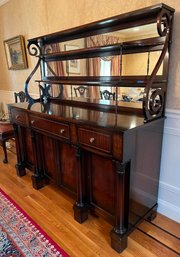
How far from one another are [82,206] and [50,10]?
2.29 metres

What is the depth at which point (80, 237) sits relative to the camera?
1.59 meters

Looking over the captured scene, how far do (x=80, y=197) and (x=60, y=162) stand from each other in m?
0.39

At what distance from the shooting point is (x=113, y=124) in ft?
4.25

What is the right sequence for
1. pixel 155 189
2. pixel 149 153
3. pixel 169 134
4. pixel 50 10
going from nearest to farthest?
1. pixel 149 153
2. pixel 169 134
3. pixel 155 189
4. pixel 50 10

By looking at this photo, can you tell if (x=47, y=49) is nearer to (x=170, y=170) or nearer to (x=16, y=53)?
(x=16, y=53)

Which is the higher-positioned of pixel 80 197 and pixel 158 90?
pixel 158 90

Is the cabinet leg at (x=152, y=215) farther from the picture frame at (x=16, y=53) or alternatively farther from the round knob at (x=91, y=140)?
the picture frame at (x=16, y=53)

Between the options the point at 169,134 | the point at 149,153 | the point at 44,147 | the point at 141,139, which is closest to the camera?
the point at 141,139

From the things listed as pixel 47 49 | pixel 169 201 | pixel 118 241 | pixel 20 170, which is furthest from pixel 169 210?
pixel 47 49

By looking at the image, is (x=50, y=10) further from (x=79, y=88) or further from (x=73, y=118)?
(x=73, y=118)

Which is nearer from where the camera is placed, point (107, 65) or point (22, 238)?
point (22, 238)

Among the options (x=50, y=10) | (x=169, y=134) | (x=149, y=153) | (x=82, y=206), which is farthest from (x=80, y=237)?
(x=50, y=10)

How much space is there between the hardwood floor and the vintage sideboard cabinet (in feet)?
0.28

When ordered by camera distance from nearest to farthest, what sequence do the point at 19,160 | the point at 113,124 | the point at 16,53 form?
the point at 113,124 < the point at 19,160 < the point at 16,53
